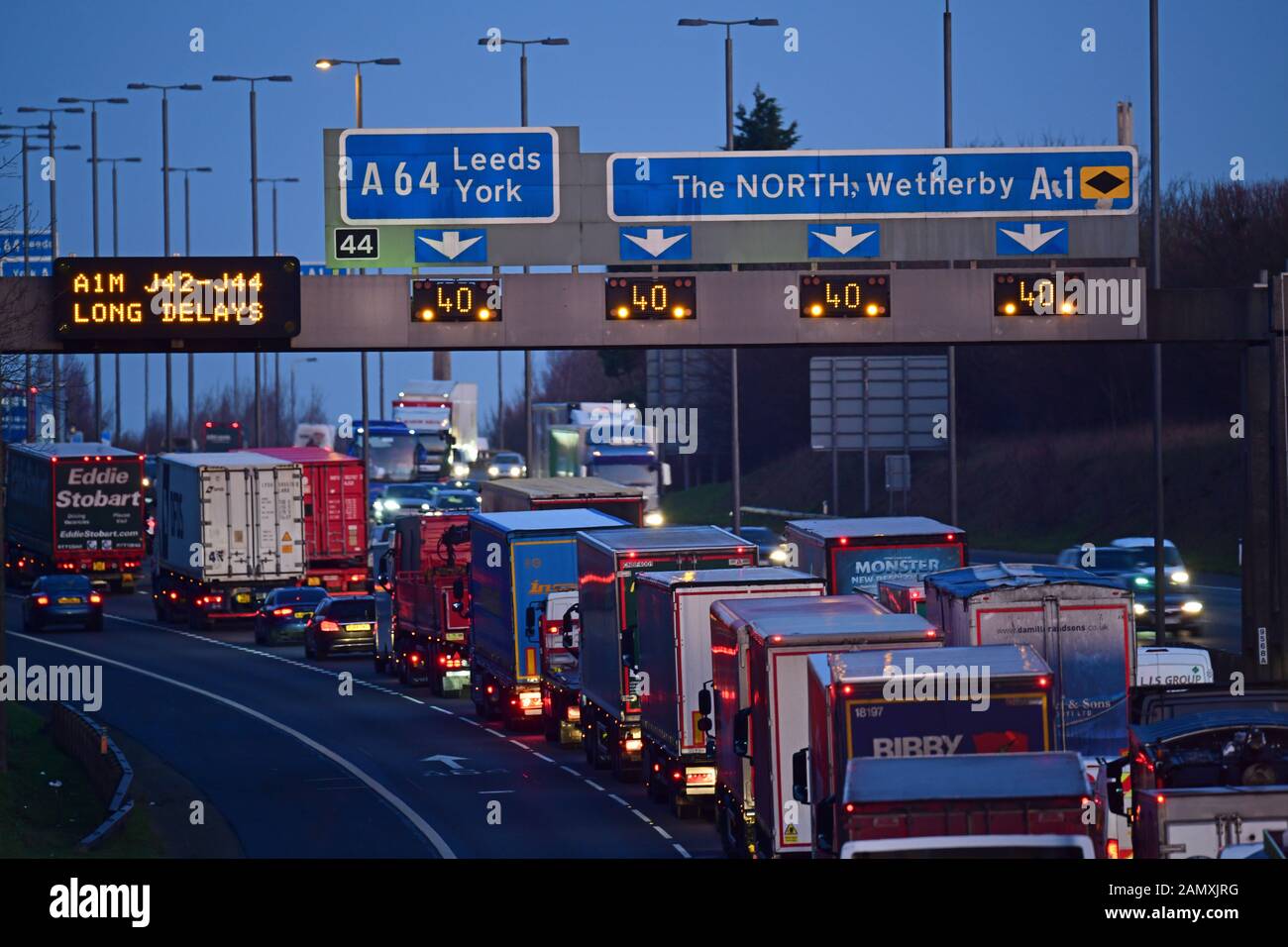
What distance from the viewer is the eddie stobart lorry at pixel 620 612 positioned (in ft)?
93.4

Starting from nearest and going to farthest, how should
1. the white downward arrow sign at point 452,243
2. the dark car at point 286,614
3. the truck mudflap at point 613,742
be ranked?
the truck mudflap at point 613,742 < the white downward arrow sign at point 452,243 < the dark car at point 286,614

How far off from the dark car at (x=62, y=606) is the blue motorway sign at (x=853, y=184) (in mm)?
27853

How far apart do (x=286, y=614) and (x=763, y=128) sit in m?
53.0

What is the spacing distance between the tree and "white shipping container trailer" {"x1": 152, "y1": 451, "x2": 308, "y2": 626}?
48.0m

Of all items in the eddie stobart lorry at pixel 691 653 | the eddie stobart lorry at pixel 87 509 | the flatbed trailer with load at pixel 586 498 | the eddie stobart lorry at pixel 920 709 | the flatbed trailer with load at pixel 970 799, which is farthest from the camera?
the eddie stobart lorry at pixel 87 509

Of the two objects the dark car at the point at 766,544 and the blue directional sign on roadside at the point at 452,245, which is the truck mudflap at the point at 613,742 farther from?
the dark car at the point at 766,544

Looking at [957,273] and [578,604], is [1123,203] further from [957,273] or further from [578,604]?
[578,604]

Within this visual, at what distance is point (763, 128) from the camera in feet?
327

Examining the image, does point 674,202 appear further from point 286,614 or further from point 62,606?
point 62,606

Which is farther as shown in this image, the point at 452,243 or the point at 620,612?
the point at 452,243

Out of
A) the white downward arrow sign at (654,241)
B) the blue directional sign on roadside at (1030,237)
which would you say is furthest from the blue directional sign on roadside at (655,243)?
the blue directional sign on roadside at (1030,237)

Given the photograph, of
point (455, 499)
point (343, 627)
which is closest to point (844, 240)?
point (343, 627)
